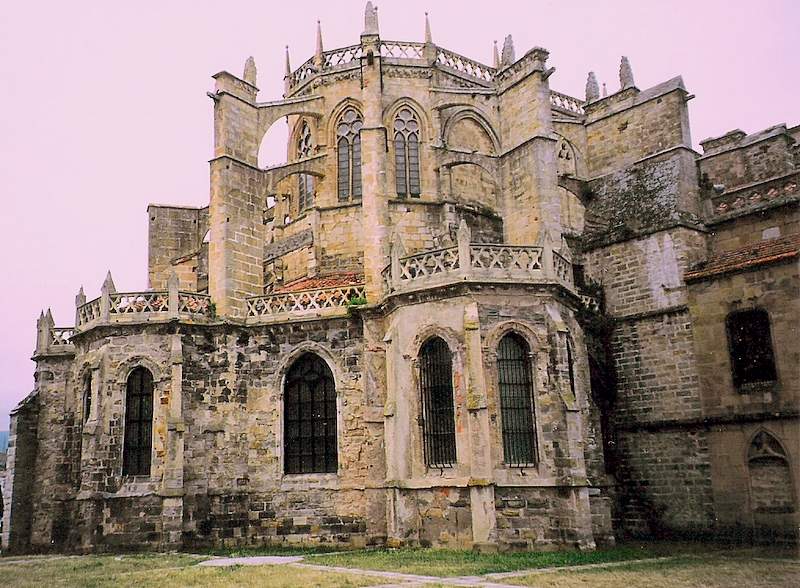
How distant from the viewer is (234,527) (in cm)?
2133

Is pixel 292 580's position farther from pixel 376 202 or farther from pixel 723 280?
pixel 723 280

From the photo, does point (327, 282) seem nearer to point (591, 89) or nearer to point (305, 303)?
point (305, 303)

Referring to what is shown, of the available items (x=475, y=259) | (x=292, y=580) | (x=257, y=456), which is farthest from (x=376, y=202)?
(x=292, y=580)

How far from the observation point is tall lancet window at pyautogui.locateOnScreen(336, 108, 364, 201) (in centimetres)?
2720

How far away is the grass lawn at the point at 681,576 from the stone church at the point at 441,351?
11.2ft

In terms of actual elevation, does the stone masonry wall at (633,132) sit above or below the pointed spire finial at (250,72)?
below

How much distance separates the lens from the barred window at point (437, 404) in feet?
63.8

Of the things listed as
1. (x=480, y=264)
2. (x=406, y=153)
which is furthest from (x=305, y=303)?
(x=406, y=153)

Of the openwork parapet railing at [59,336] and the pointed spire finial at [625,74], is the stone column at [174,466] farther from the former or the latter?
the pointed spire finial at [625,74]

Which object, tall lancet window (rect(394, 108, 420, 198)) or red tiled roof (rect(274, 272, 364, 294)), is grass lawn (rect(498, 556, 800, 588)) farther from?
tall lancet window (rect(394, 108, 420, 198))

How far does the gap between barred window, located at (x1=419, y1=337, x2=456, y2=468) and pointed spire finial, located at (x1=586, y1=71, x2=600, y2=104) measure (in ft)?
53.6

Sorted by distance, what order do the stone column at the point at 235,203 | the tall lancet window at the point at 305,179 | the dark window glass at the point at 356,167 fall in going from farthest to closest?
the tall lancet window at the point at 305,179
the dark window glass at the point at 356,167
the stone column at the point at 235,203

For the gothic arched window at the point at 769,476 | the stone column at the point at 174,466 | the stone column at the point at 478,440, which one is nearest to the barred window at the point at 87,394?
the stone column at the point at 174,466

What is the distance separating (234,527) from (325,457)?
10.0 feet
